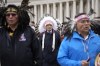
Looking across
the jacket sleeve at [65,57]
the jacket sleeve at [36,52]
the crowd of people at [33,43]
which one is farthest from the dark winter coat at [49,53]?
the jacket sleeve at [65,57]

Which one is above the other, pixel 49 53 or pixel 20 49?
pixel 20 49

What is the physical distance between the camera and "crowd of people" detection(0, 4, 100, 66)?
6215 mm

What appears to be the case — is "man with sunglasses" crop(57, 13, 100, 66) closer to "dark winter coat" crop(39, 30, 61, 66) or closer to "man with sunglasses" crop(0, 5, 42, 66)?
"man with sunglasses" crop(0, 5, 42, 66)

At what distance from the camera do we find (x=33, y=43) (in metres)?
6.55

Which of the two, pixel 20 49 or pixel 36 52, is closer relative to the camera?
pixel 20 49

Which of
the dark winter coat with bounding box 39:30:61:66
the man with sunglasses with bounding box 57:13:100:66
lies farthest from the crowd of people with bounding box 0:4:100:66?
the dark winter coat with bounding box 39:30:61:66

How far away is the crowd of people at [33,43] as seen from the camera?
621 centimetres

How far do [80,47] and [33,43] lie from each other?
28.1 inches

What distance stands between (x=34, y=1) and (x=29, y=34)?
48.3 meters

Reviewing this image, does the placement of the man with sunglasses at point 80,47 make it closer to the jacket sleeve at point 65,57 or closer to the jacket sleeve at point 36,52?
the jacket sleeve at point 65,57

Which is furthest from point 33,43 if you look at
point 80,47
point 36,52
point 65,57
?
point 80,47

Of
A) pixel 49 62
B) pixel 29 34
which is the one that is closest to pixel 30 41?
pixel 29 34

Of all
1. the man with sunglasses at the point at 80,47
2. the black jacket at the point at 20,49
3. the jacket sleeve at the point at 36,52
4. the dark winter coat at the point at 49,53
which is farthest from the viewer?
the dark winter coat at the point at 49,53

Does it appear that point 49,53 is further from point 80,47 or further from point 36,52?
point 80,47
